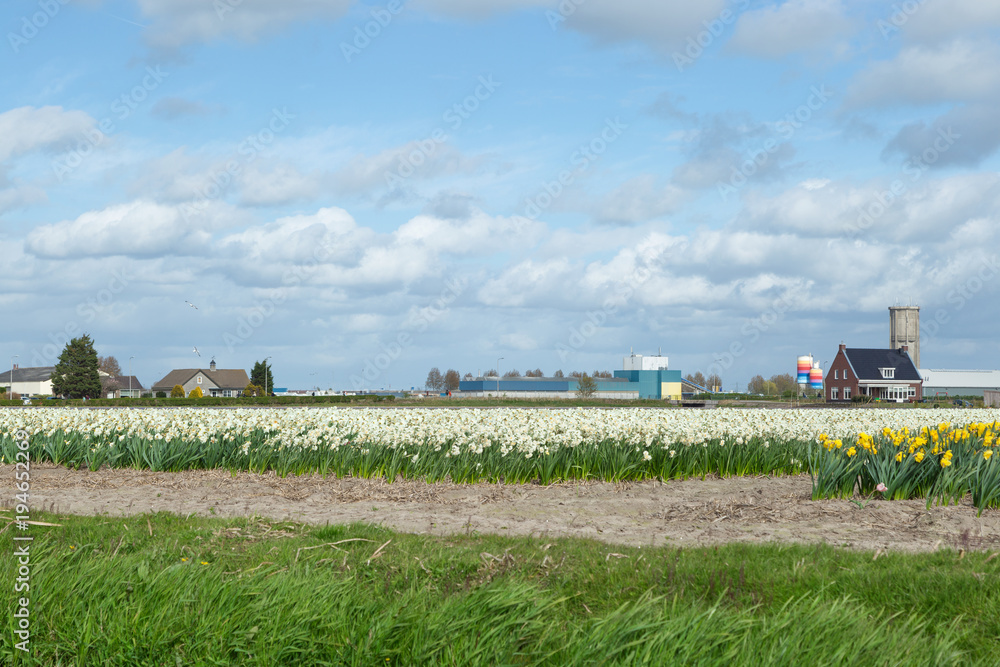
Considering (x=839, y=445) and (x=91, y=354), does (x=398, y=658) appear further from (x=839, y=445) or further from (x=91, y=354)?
(x=91, y=354)

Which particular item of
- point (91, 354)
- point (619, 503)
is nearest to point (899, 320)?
point (91, 354)

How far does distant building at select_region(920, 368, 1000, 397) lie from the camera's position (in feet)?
344

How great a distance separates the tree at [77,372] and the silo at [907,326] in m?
98.8

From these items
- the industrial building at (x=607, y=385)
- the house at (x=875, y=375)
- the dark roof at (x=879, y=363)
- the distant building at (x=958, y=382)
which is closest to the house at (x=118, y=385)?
the industrial building at (x=607, y=385)

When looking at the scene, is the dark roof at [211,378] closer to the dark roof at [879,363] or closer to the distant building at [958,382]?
the dark roof at [879,363]

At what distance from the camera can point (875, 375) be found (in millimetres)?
82875

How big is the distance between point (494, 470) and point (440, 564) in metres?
5.05

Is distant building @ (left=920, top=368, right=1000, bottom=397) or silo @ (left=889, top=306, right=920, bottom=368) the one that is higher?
silo @ (left=889, top=306, right=920, bottom=368)

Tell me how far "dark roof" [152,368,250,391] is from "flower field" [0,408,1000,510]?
340 ft

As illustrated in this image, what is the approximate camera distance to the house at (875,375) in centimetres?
8188

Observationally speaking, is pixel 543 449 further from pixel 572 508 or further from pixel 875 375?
pixel 875 375

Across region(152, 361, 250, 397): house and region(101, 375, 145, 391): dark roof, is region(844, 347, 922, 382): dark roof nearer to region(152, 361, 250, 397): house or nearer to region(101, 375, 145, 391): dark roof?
region(152, 361, 250, 397): house

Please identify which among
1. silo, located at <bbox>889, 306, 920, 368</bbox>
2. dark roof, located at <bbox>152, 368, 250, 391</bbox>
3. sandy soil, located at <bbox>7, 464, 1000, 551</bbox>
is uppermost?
silo, located at <bbox>889, 306, 920, 368</bbox>

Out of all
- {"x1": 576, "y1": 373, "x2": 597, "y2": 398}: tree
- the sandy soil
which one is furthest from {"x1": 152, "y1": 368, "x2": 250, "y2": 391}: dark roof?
the sandy soil
